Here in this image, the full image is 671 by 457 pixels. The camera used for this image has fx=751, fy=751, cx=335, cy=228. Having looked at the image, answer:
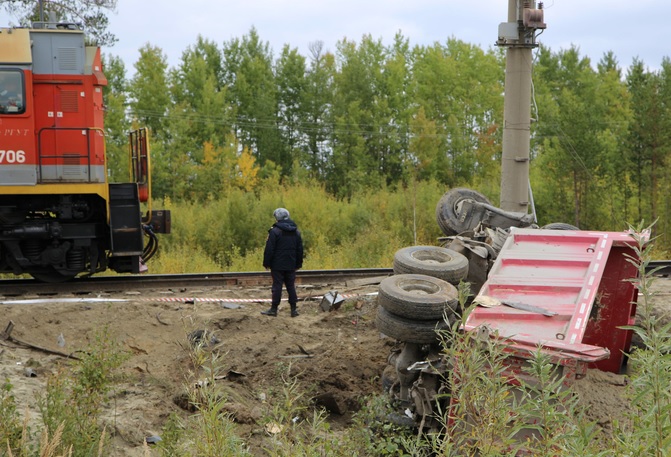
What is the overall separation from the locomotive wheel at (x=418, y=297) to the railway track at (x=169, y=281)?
4261 mm

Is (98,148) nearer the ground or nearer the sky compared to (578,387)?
nearer the sky

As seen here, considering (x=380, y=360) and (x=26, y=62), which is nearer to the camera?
(x=380, y=360)

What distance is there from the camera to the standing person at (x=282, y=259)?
1079 centimetres

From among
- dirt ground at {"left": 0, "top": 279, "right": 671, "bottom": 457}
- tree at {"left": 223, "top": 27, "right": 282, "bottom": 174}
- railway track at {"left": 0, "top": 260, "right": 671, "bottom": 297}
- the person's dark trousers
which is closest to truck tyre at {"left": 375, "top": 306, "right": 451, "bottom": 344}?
dirt ground at {"left": 0, "top": 279, "right": 671, "bottom": 457}

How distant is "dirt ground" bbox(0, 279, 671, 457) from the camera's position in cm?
710

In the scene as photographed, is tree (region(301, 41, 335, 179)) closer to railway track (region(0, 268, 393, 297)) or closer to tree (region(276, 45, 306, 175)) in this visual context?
tree (region(276, 45, 306, 175))

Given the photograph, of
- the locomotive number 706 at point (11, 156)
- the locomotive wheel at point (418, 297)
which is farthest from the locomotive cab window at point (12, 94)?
the locomotive wheel at point (418, 297)

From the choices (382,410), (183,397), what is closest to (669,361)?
(382,410)

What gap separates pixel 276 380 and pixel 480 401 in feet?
14.7

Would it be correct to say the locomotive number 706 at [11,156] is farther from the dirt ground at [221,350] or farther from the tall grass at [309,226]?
the tall grass at [309,226]

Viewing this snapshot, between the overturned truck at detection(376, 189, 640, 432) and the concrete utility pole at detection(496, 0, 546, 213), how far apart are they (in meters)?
5.79

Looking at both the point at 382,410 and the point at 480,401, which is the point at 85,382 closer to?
the point at 382,410

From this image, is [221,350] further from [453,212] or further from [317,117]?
[317,117]

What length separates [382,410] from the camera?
23.7ft
